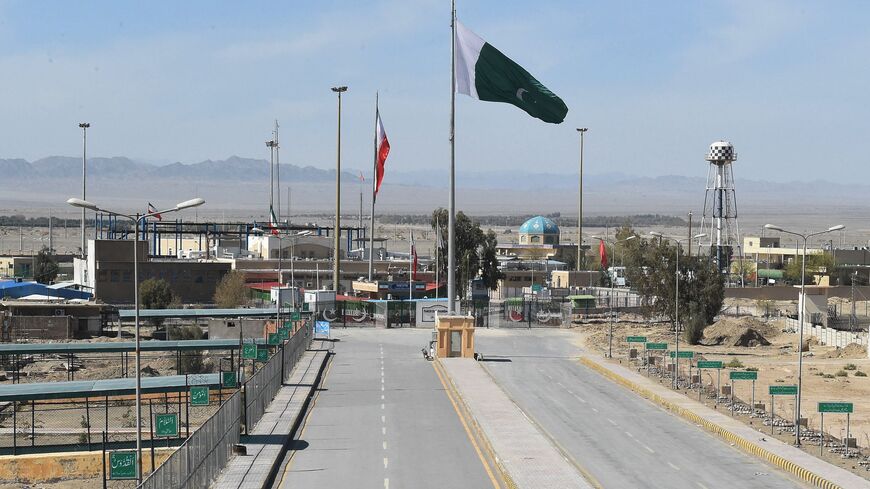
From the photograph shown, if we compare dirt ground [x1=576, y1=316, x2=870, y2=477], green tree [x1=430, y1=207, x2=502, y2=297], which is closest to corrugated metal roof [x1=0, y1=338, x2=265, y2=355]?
dirt ground [x1=576, y1=316, x2=870, y2=477]

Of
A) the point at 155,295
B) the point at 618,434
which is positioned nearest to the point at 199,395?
the point at 618,434

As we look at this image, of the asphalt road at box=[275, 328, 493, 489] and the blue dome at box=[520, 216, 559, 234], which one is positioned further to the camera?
the blue dome at box=[520, 216, 559, 234]

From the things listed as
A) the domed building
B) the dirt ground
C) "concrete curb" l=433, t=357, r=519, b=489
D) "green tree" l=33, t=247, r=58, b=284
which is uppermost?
the domed building

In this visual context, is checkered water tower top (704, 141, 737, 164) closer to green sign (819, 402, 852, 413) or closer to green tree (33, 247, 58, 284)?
green tree (33, 247, 58, 284)

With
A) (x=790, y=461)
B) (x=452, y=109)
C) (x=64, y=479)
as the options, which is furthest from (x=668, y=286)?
(x=64, y=479)

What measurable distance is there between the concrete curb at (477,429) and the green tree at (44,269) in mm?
60857

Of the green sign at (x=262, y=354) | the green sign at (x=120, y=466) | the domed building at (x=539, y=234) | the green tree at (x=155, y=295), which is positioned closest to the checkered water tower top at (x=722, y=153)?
the domed building at (x=539, y=234)

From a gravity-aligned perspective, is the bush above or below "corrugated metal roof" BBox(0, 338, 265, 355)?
below

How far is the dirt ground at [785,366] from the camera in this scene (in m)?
40.9

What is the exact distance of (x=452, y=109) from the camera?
4978 cm

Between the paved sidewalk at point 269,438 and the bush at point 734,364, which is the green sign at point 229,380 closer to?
the paved sidewalk at point 269,438

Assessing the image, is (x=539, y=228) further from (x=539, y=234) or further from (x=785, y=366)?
(x=785, y=366)

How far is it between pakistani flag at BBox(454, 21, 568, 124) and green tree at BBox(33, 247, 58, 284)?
68090mm

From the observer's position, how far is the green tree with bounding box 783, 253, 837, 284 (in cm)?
11425
